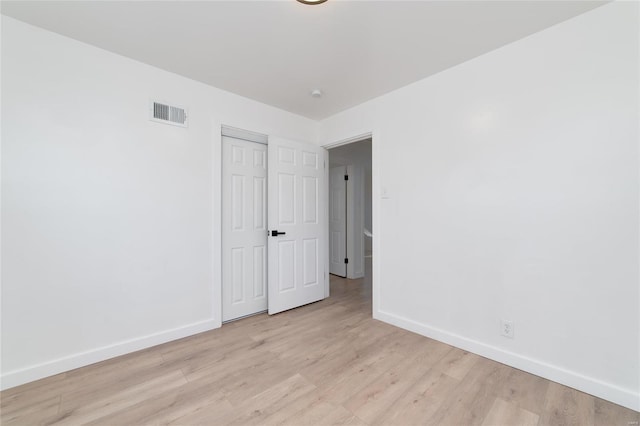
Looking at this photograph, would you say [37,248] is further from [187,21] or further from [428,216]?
[428,216]

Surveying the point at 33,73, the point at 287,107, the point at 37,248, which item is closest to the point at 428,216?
the point at 287,107

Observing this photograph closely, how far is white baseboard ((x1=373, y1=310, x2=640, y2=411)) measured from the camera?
5.22 ft

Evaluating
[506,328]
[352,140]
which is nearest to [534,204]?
[506,328]

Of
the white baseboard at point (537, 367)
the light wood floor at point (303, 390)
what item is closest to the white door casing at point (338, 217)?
the white baseboard at point (537, 367)

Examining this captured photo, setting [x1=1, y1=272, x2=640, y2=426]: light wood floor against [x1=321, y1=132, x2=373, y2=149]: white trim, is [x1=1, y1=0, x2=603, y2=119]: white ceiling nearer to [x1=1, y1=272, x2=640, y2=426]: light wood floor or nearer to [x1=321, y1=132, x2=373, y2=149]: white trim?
[x1=321, y1=132, x2=373, y2=149]: white trim

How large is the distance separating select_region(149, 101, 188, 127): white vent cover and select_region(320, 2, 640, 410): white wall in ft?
7.07

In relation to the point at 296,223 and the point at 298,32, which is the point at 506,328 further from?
the point at 298,32

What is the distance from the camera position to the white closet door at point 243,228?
2855 mm

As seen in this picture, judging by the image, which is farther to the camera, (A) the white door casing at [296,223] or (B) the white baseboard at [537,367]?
(A) the white door casing at [296,223]

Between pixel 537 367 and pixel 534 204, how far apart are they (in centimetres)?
118

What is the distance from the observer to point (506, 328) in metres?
2.04

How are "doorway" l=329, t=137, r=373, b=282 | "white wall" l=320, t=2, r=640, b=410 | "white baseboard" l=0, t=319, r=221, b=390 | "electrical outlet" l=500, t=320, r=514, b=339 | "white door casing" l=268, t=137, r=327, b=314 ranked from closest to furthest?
"white wall" l=320, t=2, r=640, b=410 → "white baseboard" l=0, t=319, r=221, b=390 → "electrical outlet" l=500, t=320, r=514, b=339 → "white door casing" l=268, t=137, r=327, b=314 → "doorway" l=329, t=137, r=373, b=282

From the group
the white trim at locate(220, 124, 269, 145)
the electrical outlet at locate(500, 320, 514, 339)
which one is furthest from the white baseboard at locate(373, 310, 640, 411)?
the white trim at locate(220, 124, 269, 145)

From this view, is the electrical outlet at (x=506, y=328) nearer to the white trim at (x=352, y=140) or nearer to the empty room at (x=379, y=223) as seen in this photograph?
the empty room at (x=379, y=223)
